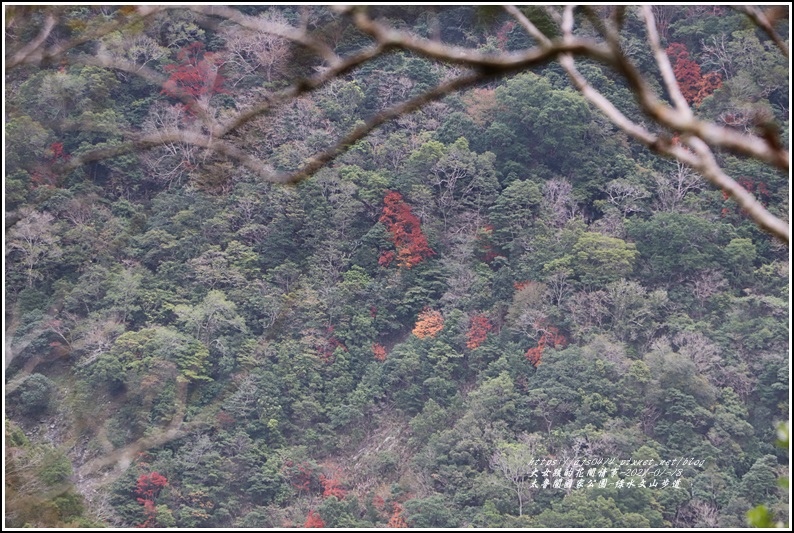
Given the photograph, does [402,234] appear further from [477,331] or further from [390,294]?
[477,331]

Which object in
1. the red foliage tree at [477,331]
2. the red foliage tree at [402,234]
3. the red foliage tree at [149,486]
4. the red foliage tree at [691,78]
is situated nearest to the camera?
the red foliage tree at [149,486]

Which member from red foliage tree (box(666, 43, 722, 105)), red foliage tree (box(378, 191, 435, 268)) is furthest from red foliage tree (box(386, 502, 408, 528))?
red foliage tree (box(666, 43, 722, 105))

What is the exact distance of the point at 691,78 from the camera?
24.3 ft

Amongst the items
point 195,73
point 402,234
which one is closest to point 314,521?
point 402,234

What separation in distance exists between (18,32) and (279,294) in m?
2.41

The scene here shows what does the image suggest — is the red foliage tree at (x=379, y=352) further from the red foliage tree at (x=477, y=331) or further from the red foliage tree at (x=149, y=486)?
the red foliage tree at (x=149, y=486)

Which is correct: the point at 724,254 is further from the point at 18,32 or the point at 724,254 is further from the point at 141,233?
the point at 18,32

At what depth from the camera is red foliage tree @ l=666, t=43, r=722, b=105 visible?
7.33 metres

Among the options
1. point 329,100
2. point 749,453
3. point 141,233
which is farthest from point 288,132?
point 749,453

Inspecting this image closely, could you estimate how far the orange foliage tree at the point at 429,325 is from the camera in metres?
6.71

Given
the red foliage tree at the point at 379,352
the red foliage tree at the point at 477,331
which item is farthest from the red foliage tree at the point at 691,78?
the red foliage tree at the point at 379,352

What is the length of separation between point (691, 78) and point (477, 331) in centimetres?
261

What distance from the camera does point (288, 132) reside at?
7.59 metres

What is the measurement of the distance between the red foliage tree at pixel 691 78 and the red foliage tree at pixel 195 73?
3.41 meters
